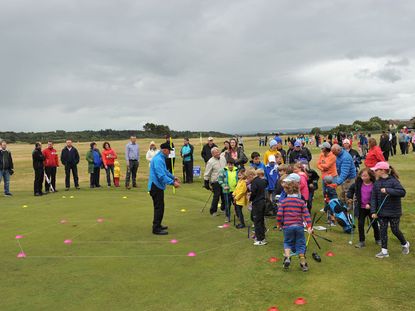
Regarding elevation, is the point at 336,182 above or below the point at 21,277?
above

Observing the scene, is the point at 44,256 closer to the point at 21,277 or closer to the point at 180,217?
the point at 21,277

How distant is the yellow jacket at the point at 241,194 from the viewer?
29.7 ft

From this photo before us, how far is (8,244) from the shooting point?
830 centimetres

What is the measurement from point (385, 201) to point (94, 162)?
13042mm

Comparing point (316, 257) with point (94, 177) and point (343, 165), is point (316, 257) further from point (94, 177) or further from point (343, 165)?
point (94, 177)

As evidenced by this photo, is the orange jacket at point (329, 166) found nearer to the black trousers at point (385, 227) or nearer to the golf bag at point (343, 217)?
the golf bag at point (343, 217)

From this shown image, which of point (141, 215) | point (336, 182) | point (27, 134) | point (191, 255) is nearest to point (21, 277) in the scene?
point (191, 255)

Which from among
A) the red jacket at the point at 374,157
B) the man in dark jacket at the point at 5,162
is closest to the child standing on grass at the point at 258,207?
the red jacket at the point at 374,157

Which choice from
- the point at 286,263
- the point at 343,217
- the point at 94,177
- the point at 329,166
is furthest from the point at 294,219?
the point at 94,177

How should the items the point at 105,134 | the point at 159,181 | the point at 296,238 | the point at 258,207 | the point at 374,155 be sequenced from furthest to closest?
the point at 105,134 → the point at 374,155 → the point at 159,181 → the point at 258,207 → the point at 296,238

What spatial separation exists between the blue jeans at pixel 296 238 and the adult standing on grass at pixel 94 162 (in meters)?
12.2

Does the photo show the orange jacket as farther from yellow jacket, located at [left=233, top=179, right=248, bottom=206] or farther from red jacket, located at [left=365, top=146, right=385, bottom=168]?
yellow jacket, located at [left=233, top=179, right=248, bottom=206]

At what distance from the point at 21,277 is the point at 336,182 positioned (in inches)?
292

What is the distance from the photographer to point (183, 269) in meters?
6.61
